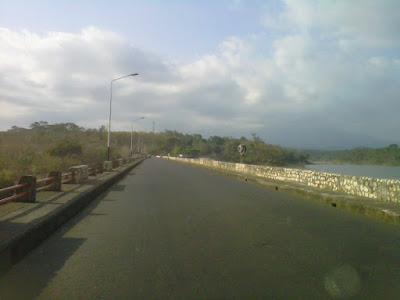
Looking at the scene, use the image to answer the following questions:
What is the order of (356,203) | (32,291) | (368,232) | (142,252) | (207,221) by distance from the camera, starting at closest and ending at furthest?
(32,291), (142,252), (368,232), (207,221), (356,203)

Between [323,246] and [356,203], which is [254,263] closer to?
[323,246]

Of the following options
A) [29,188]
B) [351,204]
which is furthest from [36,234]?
[351,204]

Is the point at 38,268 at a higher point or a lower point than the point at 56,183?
lower

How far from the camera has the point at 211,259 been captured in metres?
5.85

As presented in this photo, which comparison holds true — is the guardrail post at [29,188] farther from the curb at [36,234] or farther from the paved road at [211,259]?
the paved road at [211,259]

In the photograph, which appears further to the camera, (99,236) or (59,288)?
(99,236)

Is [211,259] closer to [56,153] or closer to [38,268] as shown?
[38,268]

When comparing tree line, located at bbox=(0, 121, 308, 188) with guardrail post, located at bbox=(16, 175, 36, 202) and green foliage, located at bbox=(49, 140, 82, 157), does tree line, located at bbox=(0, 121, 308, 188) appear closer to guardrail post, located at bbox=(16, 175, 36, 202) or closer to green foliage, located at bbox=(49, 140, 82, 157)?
green foliage, located at bbox=(49, 140, 82, 157)

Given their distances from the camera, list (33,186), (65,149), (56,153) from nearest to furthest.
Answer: (33,186)
(56,153)
(65,149)

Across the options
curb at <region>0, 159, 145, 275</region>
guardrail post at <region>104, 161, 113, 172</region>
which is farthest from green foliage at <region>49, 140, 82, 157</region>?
curb at <region>0, 159, 145, 275</region>

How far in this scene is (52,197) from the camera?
11.9 meters

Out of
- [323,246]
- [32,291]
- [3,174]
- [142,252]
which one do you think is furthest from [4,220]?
[3,174]

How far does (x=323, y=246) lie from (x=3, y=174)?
1567 centimetres

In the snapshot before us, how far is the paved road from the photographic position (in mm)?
4547
